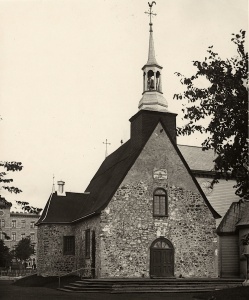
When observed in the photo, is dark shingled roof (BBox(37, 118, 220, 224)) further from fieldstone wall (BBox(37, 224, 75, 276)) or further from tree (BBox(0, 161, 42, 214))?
tree (BBox(0, 161, 42, 214))

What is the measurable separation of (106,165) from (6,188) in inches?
874

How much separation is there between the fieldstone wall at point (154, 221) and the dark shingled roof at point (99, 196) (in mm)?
376

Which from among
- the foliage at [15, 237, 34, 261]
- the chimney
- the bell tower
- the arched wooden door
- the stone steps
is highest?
the bell tower

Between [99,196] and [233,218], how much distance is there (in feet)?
33.3

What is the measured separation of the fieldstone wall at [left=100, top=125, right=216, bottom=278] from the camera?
1086 inches

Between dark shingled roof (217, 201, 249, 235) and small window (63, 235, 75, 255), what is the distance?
35.1 feet

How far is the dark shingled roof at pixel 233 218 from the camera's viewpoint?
111ft

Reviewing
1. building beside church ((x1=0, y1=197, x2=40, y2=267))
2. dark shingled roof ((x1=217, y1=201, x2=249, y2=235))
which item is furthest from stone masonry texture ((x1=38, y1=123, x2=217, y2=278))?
building beside church ((x1=0, y1=197, x2=40, y2=267))

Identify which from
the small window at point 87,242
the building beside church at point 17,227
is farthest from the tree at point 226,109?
the building beside church at point 17,227

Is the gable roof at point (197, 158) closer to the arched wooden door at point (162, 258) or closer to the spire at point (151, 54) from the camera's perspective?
the spire at point (151, 54)

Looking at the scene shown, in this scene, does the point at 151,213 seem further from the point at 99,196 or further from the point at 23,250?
the point at 23,250

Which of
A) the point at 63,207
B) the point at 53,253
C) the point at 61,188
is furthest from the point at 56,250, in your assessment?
the point at 61,188

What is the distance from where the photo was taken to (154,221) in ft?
93.6

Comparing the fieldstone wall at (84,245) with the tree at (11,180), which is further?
the fieldstone wall at (84,245)
